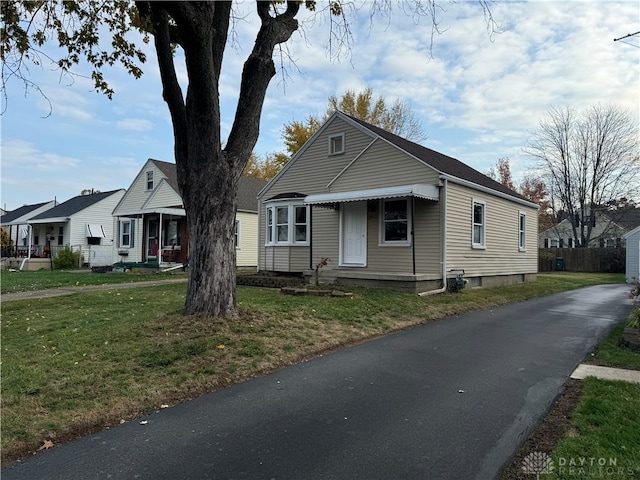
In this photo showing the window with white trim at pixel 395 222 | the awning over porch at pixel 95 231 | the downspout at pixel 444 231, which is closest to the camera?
the downspout at pixel 444 231

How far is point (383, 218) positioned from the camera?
13648mm

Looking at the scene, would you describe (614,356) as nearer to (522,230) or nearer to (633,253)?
(522,230)

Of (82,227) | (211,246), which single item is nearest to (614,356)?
(211,246)

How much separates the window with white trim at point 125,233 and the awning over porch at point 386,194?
16.6 m

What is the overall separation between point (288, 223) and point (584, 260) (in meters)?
29.3

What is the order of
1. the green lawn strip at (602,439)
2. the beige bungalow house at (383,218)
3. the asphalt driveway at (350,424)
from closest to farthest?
the green lawn strip at (602,439)
the asphalt driveway at (350,424)
the beige bungalow house at (383,218)

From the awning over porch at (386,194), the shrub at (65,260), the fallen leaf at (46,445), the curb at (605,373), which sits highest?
the awning over porch at (386,194)

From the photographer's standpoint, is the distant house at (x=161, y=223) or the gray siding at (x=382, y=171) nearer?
the gray siding at (x=382, y=171)

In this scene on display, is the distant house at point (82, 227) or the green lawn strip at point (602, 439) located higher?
the distant house at point (82, 227)

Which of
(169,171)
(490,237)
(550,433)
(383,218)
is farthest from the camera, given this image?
(169,171)

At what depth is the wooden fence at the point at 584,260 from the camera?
33.2 meters

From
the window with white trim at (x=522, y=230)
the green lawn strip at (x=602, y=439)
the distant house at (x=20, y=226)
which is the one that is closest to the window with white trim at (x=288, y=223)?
the window with white trim at (x=522, y=230)

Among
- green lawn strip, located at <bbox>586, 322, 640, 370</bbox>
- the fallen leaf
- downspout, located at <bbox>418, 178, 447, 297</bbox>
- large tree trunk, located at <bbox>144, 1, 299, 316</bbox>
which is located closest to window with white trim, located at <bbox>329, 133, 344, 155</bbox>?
downspout, located at <bbox>418, 178, 447, 297</bbox>

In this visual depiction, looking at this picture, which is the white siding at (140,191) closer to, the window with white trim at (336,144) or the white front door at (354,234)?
the window with white trim at (336,144)
